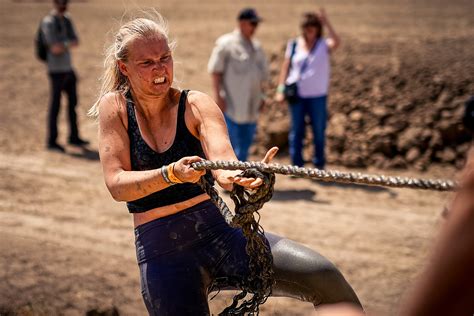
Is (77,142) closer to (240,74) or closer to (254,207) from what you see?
(240,74)

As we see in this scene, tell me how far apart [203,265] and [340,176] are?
85 cm

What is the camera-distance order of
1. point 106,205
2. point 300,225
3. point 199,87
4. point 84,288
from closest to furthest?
point 84,288 → point 300,225 → point 106,205 → point 199,87

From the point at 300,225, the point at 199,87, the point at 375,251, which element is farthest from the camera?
the point at 199,87

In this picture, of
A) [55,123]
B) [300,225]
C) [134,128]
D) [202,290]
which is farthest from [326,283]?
[55,123]

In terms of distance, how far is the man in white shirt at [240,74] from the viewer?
706 cm

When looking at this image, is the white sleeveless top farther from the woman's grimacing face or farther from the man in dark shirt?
the woman's grimacing face

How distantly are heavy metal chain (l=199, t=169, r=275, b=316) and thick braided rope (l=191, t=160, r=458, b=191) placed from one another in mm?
63

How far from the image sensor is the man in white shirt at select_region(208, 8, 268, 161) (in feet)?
23.2

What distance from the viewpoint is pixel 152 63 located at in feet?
9.50

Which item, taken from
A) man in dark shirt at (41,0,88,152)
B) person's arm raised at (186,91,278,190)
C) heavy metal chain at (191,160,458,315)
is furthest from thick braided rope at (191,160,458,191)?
man in dark shirt at (41,0,88,152)

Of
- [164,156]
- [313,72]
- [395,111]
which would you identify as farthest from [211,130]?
[395,111]

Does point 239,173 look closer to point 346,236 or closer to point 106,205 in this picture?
point 346,236

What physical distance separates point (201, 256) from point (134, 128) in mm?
592

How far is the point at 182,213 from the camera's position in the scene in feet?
9.48
